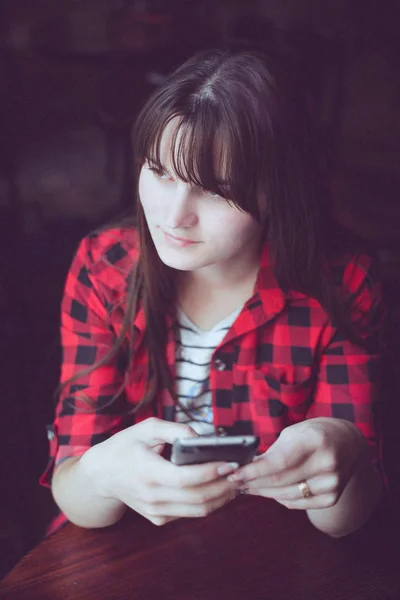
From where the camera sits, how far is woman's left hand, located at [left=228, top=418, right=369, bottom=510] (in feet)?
2.00

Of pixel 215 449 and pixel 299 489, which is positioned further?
pixel 299 489

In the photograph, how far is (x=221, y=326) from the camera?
0.85 meters

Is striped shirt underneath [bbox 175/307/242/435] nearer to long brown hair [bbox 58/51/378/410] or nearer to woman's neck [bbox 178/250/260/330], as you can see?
woman's neck [bbox 178/250/260/330]

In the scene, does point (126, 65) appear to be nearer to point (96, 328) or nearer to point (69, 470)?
point (96, 328)

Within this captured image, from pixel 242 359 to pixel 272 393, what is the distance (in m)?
0.07

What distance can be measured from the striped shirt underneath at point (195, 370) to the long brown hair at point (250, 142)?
16 centimetres

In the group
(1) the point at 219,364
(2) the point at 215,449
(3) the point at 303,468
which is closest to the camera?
(2) the point at 215,449

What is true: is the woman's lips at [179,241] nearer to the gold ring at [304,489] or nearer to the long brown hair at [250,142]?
the long brown hair at [250,142]

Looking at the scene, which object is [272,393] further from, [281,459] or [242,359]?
[281,459]

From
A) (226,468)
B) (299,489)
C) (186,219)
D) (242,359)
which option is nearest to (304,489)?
(299,489)

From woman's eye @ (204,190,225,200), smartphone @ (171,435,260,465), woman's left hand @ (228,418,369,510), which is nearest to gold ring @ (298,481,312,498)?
woman's left hand @ (228,418,369,510)

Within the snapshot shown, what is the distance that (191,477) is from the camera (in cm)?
58

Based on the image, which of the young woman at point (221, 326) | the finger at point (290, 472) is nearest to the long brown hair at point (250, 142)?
the young woman at point (221, 326)

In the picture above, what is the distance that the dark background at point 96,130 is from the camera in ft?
2.36
